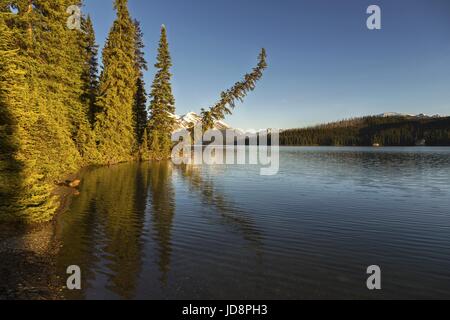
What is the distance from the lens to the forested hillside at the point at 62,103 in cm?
1433

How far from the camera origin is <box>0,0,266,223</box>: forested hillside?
47.0ft

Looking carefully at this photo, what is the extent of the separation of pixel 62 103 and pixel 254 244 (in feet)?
93.5

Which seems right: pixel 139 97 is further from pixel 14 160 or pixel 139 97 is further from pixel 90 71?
pixel 14 160

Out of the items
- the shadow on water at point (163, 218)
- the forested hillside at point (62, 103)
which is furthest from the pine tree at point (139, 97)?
the shadow on water at point (163, 218)

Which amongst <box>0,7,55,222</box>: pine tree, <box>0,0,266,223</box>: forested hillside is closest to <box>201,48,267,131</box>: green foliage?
<box>0,0,266,223</box>: forested hillside

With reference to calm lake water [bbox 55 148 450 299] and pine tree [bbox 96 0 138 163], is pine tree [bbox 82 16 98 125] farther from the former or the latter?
calm lake water [bbox 55 148 450 299]

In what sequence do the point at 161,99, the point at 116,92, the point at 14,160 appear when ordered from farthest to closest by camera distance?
the point at 161,99
the point at 116,92
the point at 14,160

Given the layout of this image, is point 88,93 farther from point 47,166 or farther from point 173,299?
point 173,299

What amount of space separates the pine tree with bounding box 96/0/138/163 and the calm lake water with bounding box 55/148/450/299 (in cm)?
2422

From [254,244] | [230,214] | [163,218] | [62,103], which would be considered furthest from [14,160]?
[62,103]

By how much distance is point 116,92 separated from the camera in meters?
48.3
